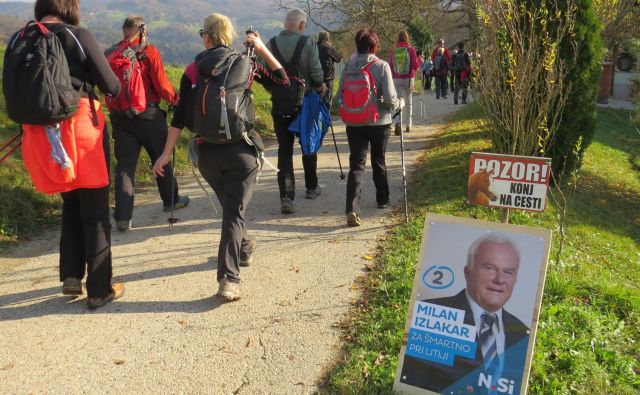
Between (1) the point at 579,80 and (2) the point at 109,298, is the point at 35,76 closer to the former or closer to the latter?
(2) the point at 109,298

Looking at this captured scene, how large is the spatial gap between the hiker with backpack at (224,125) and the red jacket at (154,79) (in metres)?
1.58

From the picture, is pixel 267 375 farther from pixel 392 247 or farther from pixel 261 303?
pixel 392 247

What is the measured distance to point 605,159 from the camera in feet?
41.8

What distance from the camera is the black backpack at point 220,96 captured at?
3926 mm

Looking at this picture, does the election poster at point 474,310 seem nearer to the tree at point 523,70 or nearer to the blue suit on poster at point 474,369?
the blue suit on poster at point 474,369

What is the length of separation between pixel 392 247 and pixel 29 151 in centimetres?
312

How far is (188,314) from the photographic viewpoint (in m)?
4.12

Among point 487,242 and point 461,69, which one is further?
point 461,69

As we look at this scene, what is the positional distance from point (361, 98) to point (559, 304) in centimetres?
267

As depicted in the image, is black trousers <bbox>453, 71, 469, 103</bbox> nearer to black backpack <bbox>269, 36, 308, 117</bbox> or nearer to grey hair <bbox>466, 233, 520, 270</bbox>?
black backpack <bbox>269, 36, 308, 117</bbox>

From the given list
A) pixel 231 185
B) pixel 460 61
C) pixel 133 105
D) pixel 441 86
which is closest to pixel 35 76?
pixel 231 185

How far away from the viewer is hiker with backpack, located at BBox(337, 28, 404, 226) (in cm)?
570

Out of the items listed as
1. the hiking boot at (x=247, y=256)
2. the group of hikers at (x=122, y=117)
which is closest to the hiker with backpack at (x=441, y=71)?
the group of hikers at (x=122, y=117)

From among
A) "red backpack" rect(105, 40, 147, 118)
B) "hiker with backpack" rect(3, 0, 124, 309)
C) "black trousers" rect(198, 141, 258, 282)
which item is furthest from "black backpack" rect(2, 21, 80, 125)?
"red backpack" rect(105, 40, 147, 118)
